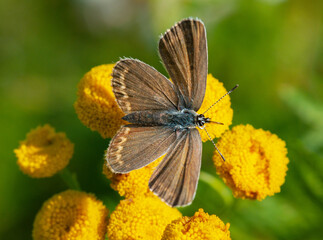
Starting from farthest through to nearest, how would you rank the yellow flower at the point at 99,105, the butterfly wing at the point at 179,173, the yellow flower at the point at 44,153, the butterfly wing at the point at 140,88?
the yellow flower at the point at 44,153
the yellow flower at the point at 99,105
the butterfly wing at the point at 140,88
the butterfly wing at the point at 179,173

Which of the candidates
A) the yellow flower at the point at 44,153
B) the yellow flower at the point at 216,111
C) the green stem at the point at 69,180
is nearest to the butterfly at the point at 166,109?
the yellow flower at the point at 216,111

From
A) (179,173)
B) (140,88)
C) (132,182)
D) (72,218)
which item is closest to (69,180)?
(72,218)

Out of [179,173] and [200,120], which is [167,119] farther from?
[179,173]

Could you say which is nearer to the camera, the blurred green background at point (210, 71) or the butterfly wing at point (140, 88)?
the butterfly wing at point (140, 88)

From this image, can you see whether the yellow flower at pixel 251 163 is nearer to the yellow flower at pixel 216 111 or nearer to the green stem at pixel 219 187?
the yellow flower at pixel 216 111

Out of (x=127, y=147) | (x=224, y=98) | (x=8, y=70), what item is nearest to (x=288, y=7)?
(x=224, y=98)
